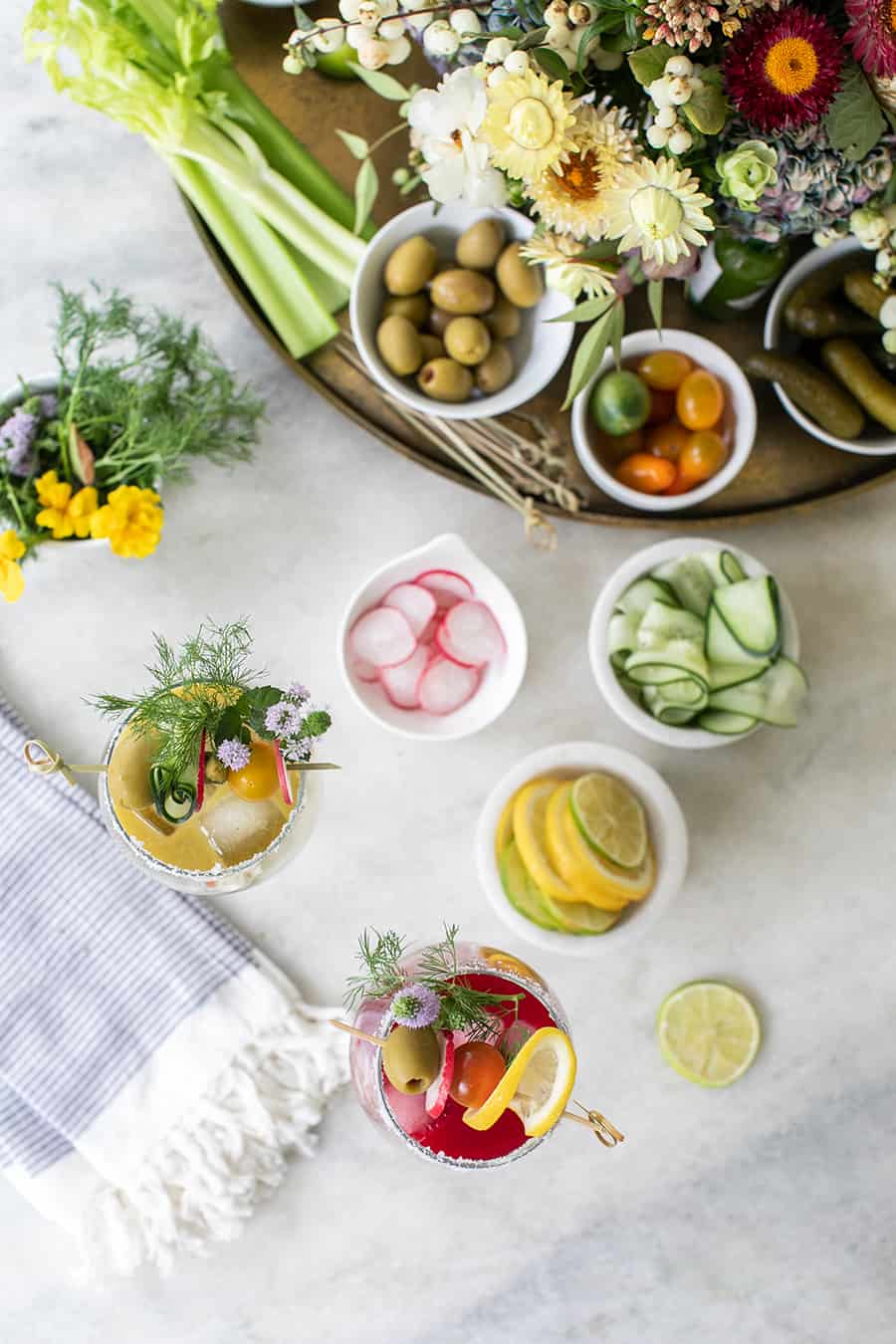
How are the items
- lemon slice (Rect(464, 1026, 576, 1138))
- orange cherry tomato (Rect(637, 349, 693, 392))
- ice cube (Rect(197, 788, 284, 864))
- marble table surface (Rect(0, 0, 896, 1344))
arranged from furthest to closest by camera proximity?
marble table surface (Rect(0, 0, 896, 1344)), orange cherry tomato (Rect(637, 349, 693, 392)), ice cube (Rect(197, 788, 284, 864)), lemon slice (Rect(464, 1026, 576, 1138))

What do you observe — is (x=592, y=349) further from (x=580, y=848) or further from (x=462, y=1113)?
(x=462, y=1113)

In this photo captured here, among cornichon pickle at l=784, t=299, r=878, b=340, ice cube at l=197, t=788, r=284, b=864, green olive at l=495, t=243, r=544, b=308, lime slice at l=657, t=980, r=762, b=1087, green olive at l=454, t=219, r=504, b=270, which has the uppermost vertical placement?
green olive at l=454, t=219, r=504, b=270

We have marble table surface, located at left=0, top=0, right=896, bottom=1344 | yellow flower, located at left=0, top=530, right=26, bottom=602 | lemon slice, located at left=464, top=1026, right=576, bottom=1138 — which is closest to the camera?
lemon slice, located at left=464, top=1026, right=576, bottom=1138

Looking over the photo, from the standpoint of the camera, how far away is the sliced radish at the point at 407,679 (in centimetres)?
140

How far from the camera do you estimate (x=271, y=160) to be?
1.40 metres

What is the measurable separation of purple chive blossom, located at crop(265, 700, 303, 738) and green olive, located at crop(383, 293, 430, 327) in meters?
0.64

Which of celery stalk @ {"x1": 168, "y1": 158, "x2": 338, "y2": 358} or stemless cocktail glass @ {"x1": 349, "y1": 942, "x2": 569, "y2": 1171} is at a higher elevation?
celery stalk @ {"x1": 168, "y1": 158, "x2": 338, "y2": 358}

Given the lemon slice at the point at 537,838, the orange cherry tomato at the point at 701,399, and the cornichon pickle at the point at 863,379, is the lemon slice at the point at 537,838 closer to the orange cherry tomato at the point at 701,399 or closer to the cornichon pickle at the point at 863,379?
the orange cherry tomato at the point at 701,399

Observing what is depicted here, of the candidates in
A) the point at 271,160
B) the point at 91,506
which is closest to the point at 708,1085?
the point at 91,506

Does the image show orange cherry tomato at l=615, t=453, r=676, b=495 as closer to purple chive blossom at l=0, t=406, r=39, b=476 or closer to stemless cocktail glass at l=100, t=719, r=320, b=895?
stemless cocktail glass at l=100, t=719, r=320, b=895

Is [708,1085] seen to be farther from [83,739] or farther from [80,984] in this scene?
[83,739]

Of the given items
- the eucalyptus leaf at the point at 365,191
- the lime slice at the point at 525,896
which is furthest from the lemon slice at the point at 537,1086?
the eucalyptus leaf at the point at 365,191

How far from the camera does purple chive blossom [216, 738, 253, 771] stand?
0.92 meters

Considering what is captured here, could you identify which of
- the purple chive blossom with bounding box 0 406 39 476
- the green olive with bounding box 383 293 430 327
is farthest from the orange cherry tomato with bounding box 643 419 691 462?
the purple chive blossom with bounding box 0 406 39 476
